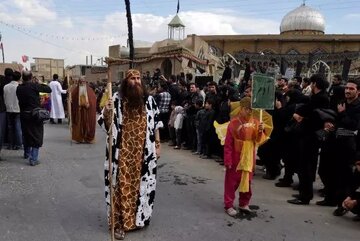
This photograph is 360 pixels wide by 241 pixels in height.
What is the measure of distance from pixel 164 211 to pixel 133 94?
1708 mm

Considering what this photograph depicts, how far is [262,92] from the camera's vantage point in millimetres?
5301

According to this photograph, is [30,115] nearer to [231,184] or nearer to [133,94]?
[133,94]

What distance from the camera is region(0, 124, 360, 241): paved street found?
15.3 feet

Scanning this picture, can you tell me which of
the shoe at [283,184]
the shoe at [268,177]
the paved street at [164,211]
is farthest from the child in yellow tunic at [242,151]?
the shoe at [268,177]

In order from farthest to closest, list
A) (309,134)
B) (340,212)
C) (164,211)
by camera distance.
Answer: (309,134), (340,212), (164,211)

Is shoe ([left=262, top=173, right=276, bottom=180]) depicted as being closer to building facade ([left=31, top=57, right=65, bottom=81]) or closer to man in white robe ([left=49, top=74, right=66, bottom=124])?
man in white robe ([left=49, top=74, right=66, bottom=124])

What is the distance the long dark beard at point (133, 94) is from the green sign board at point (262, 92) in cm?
144

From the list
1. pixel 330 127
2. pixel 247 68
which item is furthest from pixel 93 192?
pixel 247 68

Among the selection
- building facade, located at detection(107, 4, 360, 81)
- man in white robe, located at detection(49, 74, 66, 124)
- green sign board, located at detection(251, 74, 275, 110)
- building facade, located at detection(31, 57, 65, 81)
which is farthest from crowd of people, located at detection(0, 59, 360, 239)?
building facade, located at detection(31, 57, 65, 81)

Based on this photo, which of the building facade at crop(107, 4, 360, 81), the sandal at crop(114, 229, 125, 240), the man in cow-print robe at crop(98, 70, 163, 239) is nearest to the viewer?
the sandal at crop(114, 229, 125, 240)

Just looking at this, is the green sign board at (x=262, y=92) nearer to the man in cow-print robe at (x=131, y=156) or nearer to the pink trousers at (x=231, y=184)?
the pink trousers at (x=231, y=184)

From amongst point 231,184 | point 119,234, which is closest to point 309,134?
point 231,184

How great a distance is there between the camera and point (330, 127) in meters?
5.62

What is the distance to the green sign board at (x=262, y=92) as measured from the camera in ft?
17.1
